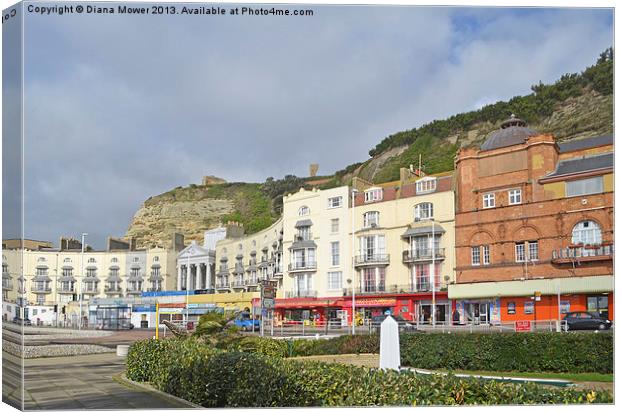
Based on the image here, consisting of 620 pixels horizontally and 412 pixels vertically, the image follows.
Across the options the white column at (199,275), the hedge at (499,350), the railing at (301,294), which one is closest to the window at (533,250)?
the hedge at (499,350)

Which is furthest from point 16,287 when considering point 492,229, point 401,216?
point 492,229

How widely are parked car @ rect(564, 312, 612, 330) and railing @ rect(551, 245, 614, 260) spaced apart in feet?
4.43

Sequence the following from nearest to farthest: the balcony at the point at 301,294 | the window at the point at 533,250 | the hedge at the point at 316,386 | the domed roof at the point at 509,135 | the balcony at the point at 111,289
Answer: the hedge at the point at 316,386 < the balcony at the point at 111,289 < the domed roof at the point at 509,135 < the window at the point at 533,250 < the balcony at the point at 301,294

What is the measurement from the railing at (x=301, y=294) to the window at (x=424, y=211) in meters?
3.72

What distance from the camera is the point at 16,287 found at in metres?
13.3

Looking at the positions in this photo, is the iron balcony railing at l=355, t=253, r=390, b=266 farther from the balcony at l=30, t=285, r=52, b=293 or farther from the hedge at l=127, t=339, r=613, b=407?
the balcony at l=30, t=285, r=52, b=293

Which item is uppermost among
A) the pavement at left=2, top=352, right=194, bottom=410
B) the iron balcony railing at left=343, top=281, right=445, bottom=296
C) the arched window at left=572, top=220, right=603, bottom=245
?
the arched window at left=572, top=220, right=603, bottom=245

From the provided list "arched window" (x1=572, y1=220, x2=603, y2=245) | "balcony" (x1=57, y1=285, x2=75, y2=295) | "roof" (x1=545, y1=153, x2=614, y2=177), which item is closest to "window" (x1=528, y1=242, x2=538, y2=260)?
"arched window" (x1=572, y1=220, x2=603, y2=245)

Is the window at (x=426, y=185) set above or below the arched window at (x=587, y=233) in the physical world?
above

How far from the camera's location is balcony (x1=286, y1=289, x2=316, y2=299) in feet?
64.4

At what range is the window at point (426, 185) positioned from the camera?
60.0ft

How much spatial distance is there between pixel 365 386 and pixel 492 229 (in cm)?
893

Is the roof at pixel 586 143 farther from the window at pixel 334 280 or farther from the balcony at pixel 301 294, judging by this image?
the balcony at pixel 301 294

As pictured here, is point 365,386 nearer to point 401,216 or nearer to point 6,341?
point 6,341
